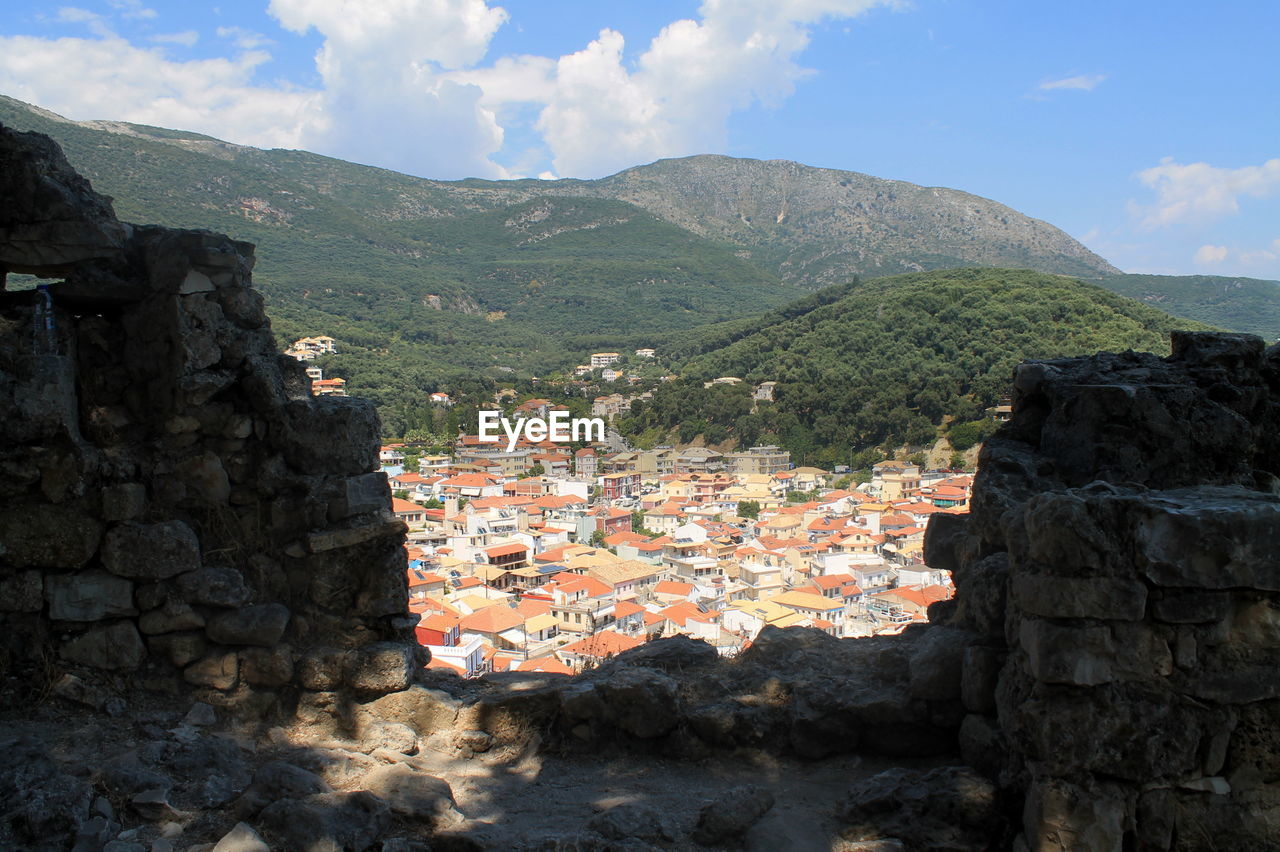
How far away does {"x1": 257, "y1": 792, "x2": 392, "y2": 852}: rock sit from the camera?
3.51 m

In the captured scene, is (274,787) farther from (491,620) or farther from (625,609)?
(625,609)

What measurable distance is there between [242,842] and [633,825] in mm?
1658

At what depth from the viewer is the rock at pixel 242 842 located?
11.2 ft

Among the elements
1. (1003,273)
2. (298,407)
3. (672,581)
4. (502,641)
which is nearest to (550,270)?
(1003,273)

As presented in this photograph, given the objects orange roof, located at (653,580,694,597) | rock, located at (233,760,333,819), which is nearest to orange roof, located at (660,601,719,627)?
orange roof, located at (653,580,694,597)

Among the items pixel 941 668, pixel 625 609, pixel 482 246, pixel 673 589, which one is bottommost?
pixel 673 589

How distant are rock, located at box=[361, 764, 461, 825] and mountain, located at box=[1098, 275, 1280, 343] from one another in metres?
96.6

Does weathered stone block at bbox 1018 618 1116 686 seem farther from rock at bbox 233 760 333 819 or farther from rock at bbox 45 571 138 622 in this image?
rock at bbox 45 571 138 622

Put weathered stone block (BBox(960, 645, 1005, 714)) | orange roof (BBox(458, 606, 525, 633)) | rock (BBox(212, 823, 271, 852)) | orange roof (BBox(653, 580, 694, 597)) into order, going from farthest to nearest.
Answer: orange roof (BBox(653, 580, 694, 597)) < orange roof (BBox(458, 606, 525, 633)) < weathered stone block (BBox(960, 645, 1005, 714)) < rock (BBox(212, 823, 271, 852))

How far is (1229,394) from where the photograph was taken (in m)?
4.84

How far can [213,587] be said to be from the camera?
5.06m

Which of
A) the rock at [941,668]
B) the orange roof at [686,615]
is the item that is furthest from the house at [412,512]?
the rock at [941,668]

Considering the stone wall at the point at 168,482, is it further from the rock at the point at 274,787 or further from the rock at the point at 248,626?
the rock at the point at 274,787

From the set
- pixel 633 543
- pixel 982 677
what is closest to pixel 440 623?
pixel 982 677
